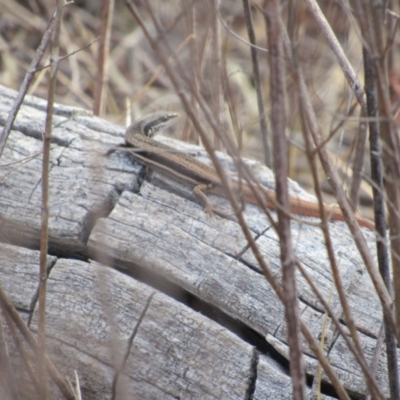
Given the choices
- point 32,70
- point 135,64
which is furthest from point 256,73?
point 135,64

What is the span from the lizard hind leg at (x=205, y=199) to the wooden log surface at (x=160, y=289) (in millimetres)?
40

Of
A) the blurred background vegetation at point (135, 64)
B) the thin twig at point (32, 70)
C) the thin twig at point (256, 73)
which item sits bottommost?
the thin twig at point (32, 70)

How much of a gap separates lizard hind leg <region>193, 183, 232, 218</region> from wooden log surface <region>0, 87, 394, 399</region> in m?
0.04

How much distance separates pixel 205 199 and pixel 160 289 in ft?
1.92

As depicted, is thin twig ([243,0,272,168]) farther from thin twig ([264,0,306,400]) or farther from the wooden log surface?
thin twig ([264,0,306,400])

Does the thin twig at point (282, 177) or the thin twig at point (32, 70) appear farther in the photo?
the thin twig at point (32, 70)

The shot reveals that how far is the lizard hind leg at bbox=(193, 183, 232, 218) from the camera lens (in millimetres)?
3045

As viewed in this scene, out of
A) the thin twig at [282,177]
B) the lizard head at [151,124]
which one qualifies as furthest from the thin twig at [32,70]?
the lizard head at [151,124]

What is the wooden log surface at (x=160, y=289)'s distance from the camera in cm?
258

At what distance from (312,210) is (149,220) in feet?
2.86

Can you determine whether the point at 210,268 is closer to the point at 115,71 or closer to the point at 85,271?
the point at 85,271

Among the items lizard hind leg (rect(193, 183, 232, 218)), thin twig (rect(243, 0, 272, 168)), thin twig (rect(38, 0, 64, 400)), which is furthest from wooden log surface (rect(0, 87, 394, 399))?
thin twig (rect(243, 0, 272, 168))

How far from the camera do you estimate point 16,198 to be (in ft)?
9.80

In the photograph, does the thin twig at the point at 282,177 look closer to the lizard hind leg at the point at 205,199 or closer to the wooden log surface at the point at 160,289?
the wooden log surface at the point at 160,289
